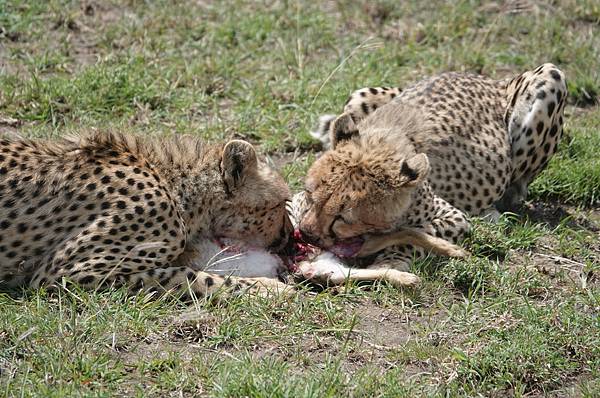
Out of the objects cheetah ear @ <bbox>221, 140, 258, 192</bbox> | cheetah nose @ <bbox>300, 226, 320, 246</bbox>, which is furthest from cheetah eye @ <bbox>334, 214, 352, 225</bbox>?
cheetah ear @ <bbox>221, 140, 258, 192</bbox>

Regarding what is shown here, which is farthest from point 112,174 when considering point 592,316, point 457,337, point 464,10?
point 464,10

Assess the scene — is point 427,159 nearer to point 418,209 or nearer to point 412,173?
point 412,173

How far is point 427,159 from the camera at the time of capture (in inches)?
243

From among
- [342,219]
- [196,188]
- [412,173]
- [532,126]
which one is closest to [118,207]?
[196,188]

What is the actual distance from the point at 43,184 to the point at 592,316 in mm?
2903

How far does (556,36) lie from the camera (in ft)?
30.3

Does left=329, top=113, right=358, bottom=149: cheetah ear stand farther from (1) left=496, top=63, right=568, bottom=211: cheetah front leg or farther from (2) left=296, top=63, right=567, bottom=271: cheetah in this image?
(1) left=496, top=63, right=568, bottom=211: cheetah front leg

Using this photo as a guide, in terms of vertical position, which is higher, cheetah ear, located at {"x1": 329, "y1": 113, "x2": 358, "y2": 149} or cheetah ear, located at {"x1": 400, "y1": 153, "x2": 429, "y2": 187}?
cheetah ear, located at {"x1": 329, "y1": 113, "x2": 358, "y2": 149}

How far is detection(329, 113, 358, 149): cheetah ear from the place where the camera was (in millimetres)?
6250

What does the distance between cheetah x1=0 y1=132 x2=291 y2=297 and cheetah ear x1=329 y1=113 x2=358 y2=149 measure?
57 centimetres

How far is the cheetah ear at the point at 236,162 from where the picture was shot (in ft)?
19.3

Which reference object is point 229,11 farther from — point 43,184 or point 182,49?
point 43,184

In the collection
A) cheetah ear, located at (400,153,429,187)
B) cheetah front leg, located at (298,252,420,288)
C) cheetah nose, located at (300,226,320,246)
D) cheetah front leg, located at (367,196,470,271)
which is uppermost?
cheetah ear, located at (400,153,429,187)

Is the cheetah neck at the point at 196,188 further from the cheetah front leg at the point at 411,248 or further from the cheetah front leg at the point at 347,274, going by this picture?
the cheetah front leg at the point at 411,248
